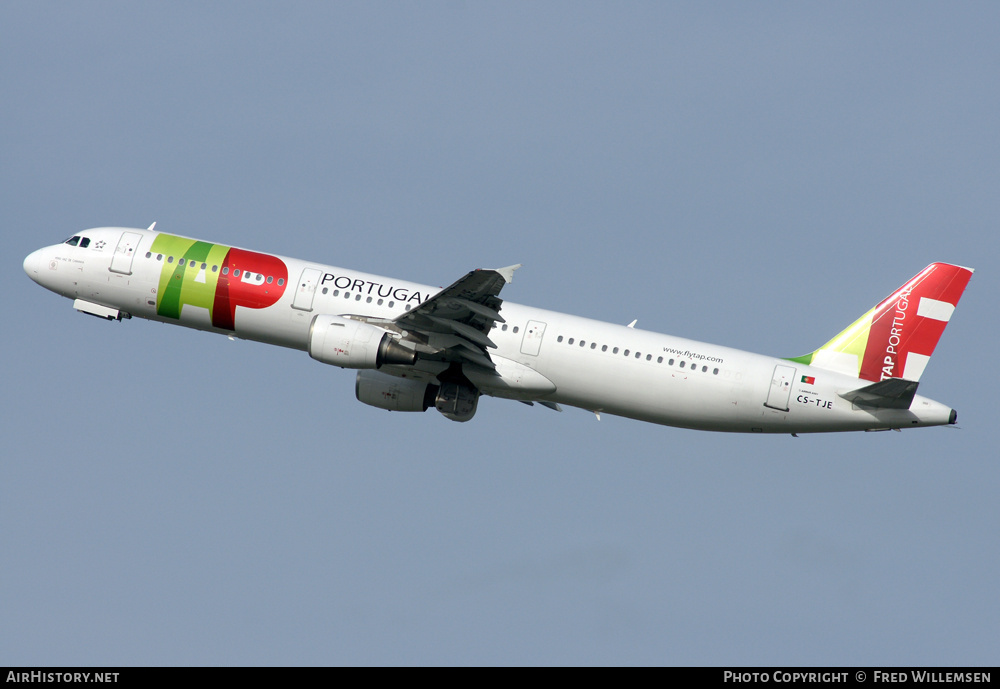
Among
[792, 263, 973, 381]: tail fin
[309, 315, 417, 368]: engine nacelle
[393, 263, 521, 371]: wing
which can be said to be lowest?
[309, 315, 417, 368]: engine nacelle

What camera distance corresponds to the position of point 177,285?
45250 mm

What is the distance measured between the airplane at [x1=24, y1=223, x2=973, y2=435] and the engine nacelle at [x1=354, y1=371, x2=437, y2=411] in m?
0.05

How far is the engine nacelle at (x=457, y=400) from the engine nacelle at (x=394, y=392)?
100 cm

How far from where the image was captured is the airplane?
41750 mm

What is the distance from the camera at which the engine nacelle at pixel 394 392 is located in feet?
148

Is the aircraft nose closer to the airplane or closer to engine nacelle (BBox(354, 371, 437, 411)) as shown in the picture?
the airplane

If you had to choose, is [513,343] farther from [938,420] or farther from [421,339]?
[938,420]

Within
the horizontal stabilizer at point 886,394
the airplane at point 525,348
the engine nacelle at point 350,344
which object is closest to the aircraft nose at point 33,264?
the airplane at point 525,348

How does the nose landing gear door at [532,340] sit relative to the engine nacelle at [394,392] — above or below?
above

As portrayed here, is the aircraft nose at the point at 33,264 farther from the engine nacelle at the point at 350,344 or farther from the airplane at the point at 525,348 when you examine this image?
the engine nacelle at the point at 350,344

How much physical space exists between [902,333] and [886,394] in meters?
3.80

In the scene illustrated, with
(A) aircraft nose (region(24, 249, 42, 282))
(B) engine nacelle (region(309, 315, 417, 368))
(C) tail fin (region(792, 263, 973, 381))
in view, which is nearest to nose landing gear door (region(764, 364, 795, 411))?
(C) tail fin (region(792, 263, 973, 381))

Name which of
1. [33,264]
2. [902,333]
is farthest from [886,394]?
[33,264]
